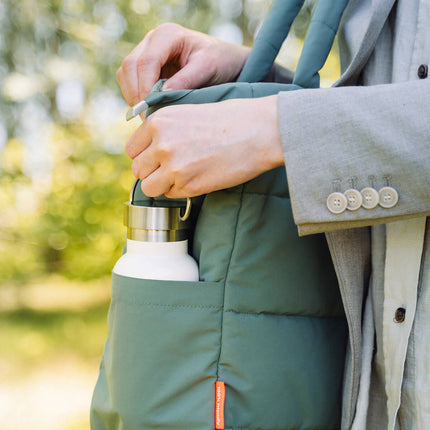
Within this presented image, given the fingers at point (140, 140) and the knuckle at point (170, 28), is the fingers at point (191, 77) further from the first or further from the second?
the fingers at point (140, 140)

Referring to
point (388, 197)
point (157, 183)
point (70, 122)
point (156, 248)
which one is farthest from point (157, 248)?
point (70, 122)

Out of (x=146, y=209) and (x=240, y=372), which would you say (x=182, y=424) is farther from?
(x=146, y=209)

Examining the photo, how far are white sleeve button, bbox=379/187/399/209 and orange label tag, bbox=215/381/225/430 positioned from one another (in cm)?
37

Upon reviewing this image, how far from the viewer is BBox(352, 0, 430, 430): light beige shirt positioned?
72 cm

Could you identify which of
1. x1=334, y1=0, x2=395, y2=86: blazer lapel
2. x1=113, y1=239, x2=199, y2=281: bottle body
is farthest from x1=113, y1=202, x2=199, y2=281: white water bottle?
x1=334, y1=0, x2=395, y2=86: blazer lapel

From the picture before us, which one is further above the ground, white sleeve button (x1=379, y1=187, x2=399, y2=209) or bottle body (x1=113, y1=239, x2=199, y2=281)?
white sleeve button (x1=379, y1=187, x2=399, y2=209)

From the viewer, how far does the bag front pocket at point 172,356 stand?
74 cm

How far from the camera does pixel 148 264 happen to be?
2.55ft

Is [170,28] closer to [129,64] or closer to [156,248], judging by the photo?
[129,64]

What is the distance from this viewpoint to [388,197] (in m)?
0.66

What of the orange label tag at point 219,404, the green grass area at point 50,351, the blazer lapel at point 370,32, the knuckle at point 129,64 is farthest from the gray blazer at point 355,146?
the green grass area at point 50,351

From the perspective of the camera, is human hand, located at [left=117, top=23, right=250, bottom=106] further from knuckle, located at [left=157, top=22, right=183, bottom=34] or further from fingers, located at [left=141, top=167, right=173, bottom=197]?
fingers, located at [left=141, top=167, right=173, bottom=197]

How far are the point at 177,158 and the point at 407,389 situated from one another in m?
0.50

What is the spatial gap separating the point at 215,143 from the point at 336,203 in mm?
191
